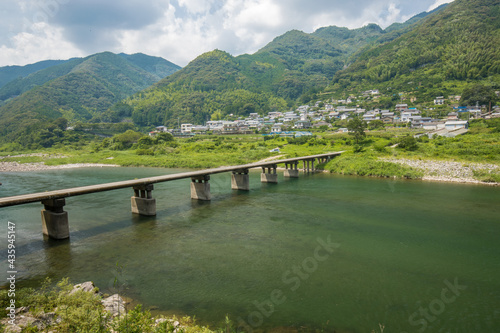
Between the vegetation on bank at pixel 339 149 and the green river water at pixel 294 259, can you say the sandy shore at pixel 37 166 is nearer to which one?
the vegetation on bank at pixel 339 149

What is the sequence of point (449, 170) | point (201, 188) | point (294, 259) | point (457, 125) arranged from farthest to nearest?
point (457, 125), point (449, 170), point (201, 188), point (294, 259)

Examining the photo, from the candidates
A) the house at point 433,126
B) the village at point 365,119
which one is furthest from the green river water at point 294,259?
the house at point 433,126

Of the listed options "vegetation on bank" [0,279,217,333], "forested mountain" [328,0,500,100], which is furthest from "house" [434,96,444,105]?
"vegetation on bank" [0,279,217,333]

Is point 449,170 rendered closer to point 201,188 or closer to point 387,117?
point 201,188

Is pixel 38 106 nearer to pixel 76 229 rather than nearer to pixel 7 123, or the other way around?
pixel 7 123

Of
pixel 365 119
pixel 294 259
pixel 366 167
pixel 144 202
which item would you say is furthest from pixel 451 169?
pixel 365 119

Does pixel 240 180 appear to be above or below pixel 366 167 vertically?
above
